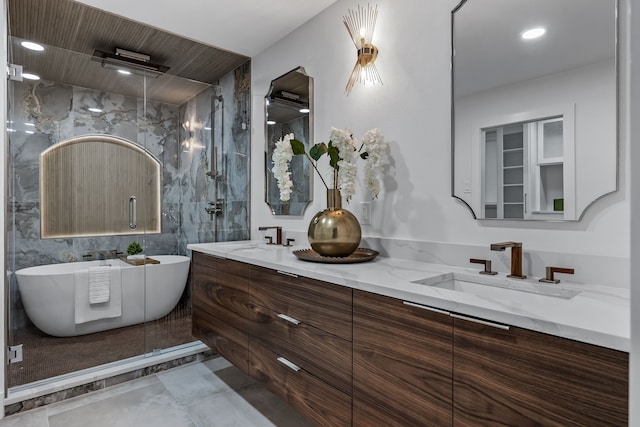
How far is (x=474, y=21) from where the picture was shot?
5.25ft

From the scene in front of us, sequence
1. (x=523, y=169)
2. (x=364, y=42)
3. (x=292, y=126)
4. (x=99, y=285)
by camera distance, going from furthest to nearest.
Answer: (x=99, y=285), (x=292, y=126), (x=364, y=42), (x=523, y=169)

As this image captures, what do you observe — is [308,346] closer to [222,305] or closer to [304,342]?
[304,342]

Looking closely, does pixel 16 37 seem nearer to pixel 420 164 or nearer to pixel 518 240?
pixel 420 164

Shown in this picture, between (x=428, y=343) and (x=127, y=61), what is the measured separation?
9.94 ft

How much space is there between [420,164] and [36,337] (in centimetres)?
269

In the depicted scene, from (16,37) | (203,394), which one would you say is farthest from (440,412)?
(16,37)

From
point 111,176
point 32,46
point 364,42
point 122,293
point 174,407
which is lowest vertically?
point 174,407

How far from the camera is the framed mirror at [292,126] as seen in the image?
8.23ft

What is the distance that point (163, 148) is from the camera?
2.99m

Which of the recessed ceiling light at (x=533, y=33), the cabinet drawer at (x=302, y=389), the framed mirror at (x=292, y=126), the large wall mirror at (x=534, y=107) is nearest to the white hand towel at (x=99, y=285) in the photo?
the framed mirror at (x=292, y=126)

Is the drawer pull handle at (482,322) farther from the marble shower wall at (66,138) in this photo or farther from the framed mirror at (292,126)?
the marble shower wall at (66,138)

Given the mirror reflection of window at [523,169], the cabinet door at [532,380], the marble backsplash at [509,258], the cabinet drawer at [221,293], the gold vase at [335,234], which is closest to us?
the cabinet door at [532,380]

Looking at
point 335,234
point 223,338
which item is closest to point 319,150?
point 335,234

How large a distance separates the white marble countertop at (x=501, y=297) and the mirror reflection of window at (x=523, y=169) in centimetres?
28
